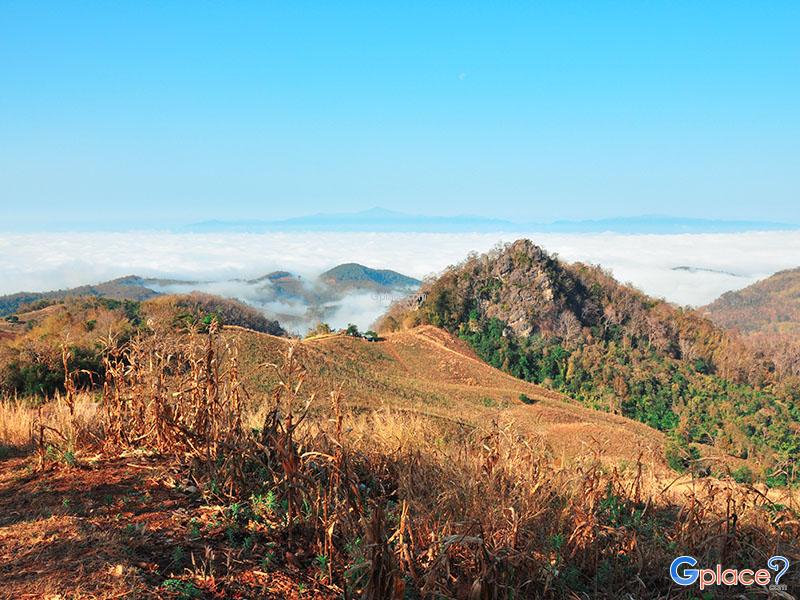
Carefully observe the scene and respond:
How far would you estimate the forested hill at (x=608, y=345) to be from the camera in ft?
96.7

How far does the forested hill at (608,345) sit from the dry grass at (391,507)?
79.4 feet

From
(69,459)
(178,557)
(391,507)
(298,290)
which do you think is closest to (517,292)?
(391,507)

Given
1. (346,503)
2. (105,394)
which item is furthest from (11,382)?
(346,503)

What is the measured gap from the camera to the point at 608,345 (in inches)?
1407

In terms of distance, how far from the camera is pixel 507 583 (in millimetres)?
3078

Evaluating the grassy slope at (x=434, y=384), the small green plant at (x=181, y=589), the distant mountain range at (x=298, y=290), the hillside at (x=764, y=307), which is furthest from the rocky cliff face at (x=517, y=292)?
the hillside at (x=764, y=307)

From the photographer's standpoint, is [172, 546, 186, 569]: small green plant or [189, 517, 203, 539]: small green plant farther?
[189, 517, 203, 539]: small green plant

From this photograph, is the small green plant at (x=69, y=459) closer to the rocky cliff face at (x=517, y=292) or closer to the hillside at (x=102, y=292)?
the rocky cliff face at (x=517, y=292)

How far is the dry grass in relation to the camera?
298cm

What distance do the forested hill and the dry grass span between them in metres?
24.2

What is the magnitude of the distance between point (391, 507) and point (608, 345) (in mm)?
34053

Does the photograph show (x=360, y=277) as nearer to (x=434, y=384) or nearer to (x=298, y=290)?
(x=298, y=290)

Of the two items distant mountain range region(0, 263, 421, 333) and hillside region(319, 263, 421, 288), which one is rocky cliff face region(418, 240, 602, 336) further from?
hillside region(319, 263, 421, 288)

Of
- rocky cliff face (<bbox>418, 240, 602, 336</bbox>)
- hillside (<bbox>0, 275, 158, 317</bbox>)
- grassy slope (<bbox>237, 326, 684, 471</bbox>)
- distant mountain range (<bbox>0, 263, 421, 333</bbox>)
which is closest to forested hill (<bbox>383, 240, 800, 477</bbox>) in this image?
rocky cliff face (<bbox>418, 240, 602, 336</bbox>)
